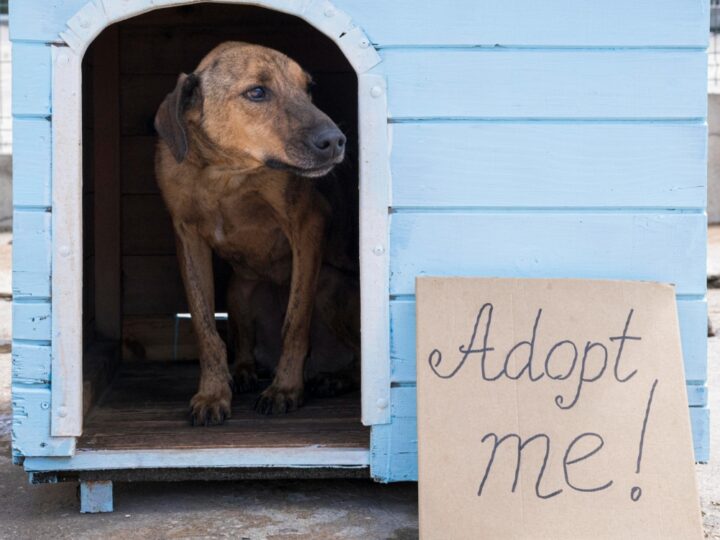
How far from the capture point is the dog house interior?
4.59m

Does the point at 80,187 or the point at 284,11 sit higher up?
the point at 284,11

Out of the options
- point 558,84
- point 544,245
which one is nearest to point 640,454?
point 544,245

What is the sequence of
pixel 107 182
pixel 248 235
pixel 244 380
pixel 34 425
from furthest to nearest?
pixel 107 182 < pixel 244 380 < pixel 248 235 < pixel 34 425

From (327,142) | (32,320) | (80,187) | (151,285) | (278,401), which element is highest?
(327,142)

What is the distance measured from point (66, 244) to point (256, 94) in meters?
0.82

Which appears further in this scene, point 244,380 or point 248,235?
point 244,380

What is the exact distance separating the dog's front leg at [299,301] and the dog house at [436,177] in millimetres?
709

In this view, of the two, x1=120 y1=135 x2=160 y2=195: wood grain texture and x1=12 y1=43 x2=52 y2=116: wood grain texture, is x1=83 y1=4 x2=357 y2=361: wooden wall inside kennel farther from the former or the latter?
x1=12 y1=43 x2=52 y2=116: wood grain texture

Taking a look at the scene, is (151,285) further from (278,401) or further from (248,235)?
(278,401)

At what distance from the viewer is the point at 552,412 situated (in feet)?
9.57

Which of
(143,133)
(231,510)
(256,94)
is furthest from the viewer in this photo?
(143,133)

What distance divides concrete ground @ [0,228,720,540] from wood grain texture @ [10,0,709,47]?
1332 mm

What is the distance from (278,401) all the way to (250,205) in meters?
0.71

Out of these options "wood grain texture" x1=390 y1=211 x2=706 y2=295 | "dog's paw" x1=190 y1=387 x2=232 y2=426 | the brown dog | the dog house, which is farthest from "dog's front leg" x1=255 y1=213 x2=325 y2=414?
"wood grain texture" x1=390 y1=211 x2=706 y2=295
